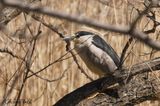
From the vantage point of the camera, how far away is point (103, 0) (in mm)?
1793

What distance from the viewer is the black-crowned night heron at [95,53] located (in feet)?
6.27

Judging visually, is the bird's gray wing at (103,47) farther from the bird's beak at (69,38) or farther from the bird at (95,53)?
the bird's beak at (69,38)

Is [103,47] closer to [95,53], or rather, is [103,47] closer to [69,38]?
[95,53]

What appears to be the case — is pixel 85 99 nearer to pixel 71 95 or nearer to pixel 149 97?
pixel 71 95

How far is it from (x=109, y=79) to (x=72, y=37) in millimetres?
348

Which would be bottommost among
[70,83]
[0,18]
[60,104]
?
[70,83]

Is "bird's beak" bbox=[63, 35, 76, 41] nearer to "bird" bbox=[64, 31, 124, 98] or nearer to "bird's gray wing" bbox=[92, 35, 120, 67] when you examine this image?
"bird" bbox=[64, 31, 124, 98]

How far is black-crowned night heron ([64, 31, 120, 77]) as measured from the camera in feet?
6.27

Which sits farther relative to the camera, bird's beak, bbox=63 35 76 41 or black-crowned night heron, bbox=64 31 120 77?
black-crowned night heron, bbox=64 31 120 77

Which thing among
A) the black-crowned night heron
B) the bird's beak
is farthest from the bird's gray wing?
the bird's beak

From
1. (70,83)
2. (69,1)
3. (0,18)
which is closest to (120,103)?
(0,18)

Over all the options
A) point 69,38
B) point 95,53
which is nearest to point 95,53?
point 95,53

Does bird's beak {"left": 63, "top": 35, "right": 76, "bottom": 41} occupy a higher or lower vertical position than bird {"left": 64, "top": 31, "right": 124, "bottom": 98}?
higher

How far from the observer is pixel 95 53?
195cm
